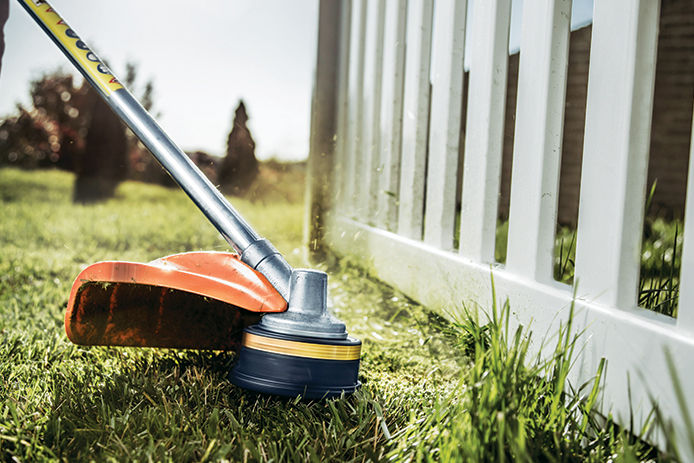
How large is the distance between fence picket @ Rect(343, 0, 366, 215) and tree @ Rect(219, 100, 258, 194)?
101 inches

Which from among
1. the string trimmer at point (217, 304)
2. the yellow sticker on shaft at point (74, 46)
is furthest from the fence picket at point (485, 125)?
the yellow sticker on shaft at point (74, 46)

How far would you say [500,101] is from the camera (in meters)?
1.38

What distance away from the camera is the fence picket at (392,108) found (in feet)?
7.11

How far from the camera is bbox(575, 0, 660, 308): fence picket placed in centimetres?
89

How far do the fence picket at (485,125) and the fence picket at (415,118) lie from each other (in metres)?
0.42

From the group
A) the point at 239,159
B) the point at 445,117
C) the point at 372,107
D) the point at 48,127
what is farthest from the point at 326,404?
the point at 48,127

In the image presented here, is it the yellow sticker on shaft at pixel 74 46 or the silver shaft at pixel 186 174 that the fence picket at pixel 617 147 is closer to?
the silver shaft at pixel 186 174

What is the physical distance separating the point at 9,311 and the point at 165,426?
95 centimetres

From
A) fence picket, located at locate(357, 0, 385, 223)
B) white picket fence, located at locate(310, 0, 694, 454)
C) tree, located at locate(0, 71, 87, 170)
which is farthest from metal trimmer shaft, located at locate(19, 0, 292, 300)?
tree, located at locate(0, 71, 87, 170)

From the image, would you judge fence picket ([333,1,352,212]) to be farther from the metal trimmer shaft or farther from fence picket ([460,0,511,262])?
the metal trimmer shaft

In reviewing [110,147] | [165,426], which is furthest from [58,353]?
[110,147]

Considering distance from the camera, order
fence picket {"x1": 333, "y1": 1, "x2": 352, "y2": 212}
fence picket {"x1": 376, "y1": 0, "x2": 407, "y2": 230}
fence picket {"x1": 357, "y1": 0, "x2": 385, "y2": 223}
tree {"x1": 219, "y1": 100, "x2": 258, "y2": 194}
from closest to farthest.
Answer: fence picket {"x1": 376, "y1": 0, "x2": 407, "y2": 230} → fence picket {"x1": 357, "y1": 0, "x2": 385, "y2": 223} → fence picket {"x1": 333, "y1": 1, "x2": 352, "y2": 212} → tree {"x1": 219, "y1": 100, "x2": 258, "y2": 194}

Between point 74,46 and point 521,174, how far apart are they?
107 cm

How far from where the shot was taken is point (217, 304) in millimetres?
1261
